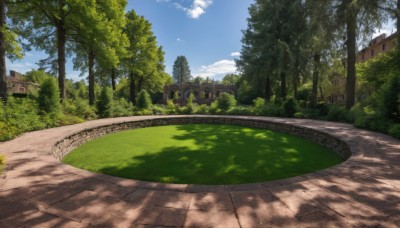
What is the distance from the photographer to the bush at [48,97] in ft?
35.1

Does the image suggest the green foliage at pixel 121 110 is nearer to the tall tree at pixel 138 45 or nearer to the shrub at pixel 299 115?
the tall tree at pixel 138 45

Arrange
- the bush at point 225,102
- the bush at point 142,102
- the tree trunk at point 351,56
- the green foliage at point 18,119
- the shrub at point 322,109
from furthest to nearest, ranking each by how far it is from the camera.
Answer: the bush at point 142,102 → the bush at point 225,102 → the shrub at point 322,109 → the tree trunk at point 351,56 → the green foliage at point 18,119

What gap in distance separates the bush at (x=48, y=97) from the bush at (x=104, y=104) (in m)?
4.56

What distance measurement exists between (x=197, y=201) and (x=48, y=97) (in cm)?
1104

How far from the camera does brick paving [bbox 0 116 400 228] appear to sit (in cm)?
241

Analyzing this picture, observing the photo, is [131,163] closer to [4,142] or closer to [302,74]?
[4,142]

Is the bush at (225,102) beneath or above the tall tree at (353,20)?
beneath

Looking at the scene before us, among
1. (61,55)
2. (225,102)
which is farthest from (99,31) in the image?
(225,102)

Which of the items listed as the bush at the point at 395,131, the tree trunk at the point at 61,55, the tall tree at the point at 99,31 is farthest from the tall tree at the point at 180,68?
the bush at the point at 395,131

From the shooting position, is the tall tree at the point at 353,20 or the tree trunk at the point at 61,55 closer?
the tall tree at the point at 353,20

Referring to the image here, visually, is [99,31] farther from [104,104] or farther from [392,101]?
[392,101]

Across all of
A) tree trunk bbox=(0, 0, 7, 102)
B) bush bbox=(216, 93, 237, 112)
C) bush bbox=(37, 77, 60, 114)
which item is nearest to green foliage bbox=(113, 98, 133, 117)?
bush bbox=(37, 77, 60, 114)

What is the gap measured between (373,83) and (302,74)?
5122 millimetres

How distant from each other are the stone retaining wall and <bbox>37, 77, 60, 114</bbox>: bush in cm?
298
